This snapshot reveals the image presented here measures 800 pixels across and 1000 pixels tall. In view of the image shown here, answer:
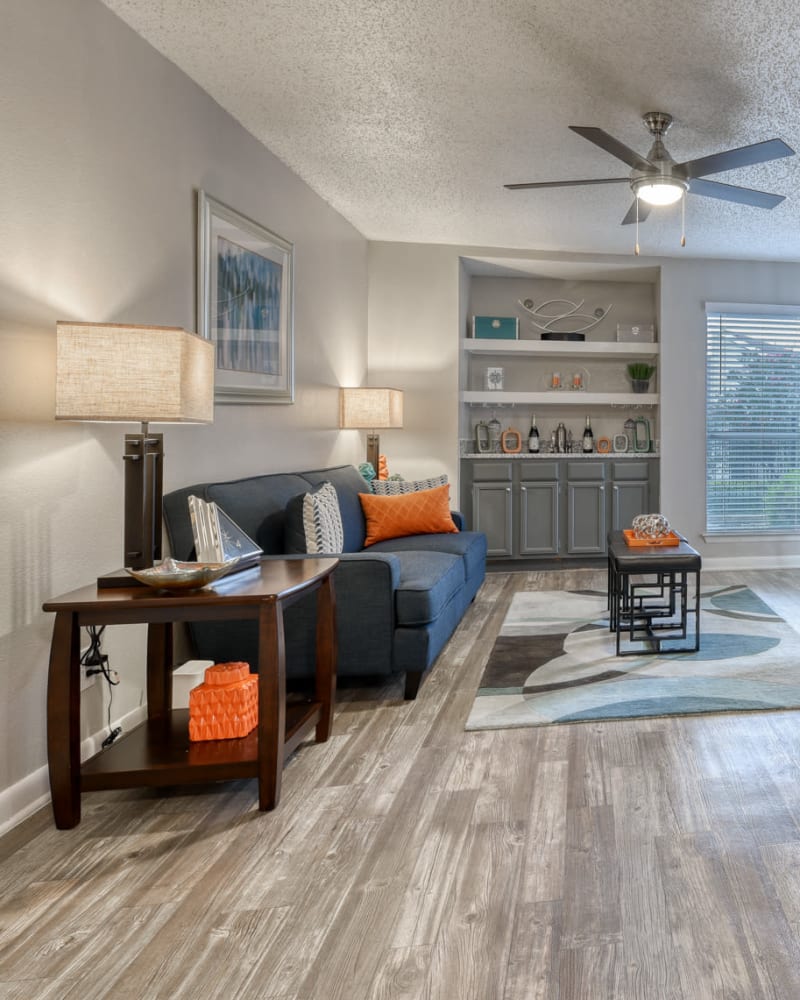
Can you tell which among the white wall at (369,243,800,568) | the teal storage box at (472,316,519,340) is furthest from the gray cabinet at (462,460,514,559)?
the teal storage box at (472,316,519,340)

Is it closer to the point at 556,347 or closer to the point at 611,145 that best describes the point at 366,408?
the point at 556,347

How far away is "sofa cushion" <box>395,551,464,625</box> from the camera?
3.03m

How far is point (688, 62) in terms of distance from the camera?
2924 mm

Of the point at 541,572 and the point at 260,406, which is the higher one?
the point at 260,406

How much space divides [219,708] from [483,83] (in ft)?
A: 8.85

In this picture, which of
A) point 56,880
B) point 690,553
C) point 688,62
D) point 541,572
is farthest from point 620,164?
point 56,880

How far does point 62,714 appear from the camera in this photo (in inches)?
78.9

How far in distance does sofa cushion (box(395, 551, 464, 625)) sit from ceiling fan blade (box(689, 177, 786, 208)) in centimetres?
208

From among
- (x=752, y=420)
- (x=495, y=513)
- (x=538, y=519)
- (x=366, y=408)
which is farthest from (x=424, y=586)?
(x=752, y=420)

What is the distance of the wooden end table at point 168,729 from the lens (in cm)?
200

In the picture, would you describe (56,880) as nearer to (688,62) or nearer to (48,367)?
(48,367)

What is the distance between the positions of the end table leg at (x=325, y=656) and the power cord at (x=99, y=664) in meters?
0.70

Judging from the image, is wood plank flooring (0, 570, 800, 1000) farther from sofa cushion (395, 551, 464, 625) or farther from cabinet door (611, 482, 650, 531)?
cabinet door (611, 482, 650, 531)

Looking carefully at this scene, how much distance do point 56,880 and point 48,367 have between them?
4.69 feet
